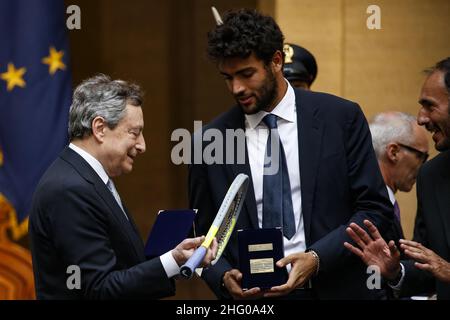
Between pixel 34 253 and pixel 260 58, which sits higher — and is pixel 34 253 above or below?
below

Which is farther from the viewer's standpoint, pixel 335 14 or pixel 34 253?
pixel 335 14

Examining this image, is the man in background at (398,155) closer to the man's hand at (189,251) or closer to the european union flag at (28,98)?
the european union flag at (28,98)

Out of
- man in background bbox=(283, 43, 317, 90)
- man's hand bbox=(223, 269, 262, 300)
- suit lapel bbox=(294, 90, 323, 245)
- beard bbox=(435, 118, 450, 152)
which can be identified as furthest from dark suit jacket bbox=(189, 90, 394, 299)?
man in background bbox=(283, 43, 317, 90)

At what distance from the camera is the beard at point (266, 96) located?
4938 mm

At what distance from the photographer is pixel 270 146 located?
4.95m

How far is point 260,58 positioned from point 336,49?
301 centimetres

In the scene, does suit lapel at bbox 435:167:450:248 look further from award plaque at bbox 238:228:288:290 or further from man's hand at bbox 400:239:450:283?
award plaque at bbox 238:228:288:290

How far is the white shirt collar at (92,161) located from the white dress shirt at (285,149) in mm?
802

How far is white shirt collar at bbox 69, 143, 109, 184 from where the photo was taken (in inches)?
Answer: 177

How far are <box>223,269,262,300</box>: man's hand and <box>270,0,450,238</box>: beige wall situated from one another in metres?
3.49

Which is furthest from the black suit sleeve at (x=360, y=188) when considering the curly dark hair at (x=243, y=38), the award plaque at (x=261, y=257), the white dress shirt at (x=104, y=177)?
the white dress shirt at (x=104, y=177)

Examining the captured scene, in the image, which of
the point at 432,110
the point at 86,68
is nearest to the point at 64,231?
the point at 432,110

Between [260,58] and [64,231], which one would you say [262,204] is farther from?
[64,231]
